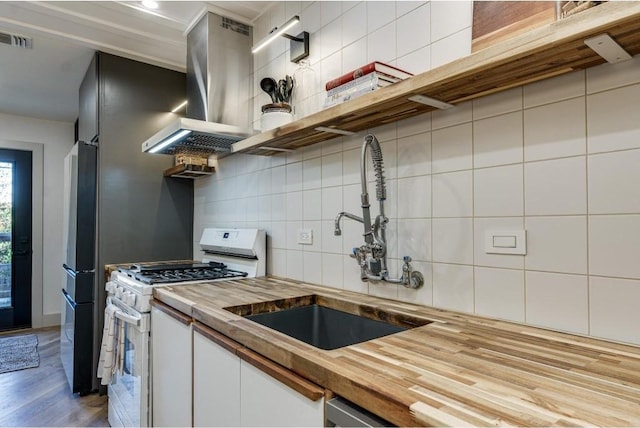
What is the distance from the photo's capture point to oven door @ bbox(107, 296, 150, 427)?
1.87 m

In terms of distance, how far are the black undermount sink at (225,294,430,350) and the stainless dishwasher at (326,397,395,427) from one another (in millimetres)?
524

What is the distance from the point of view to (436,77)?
107 centimetres

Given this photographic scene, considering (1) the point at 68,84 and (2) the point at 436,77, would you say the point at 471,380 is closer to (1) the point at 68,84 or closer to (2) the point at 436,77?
(2) the point at 436,77

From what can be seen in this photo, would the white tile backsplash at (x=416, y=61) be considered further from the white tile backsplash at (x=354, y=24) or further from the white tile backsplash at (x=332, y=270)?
the white tile backsplash at (x=332, y=270)

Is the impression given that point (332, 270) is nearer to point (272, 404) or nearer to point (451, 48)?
point (272, 404)

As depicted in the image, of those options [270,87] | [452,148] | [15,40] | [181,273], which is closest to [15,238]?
[15,40]

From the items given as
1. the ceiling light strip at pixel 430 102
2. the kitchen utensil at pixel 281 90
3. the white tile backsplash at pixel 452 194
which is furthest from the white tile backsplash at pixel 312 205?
the ceiling light strip at pixel 430 102

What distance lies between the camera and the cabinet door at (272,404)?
Result: 884mm

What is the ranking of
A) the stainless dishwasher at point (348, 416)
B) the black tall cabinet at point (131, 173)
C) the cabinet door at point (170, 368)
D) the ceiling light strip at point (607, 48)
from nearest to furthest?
1. the stainless dishwasher at point (348, 416)
2. the ceiling light strip at point (607, 48)
3. the cabinet door at point (170, 368)
4. the black tall cabinet at point (131, 173)

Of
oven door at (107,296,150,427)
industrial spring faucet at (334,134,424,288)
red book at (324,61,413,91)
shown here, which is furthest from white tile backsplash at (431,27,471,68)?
oven door at (107,296,150,427)

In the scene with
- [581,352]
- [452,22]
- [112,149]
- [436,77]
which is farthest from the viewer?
[112,149]

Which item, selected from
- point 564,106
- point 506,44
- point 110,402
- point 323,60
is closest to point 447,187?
point 564,106

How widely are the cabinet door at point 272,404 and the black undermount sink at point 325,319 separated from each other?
0.39 meters

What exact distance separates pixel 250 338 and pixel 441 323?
59 cm
